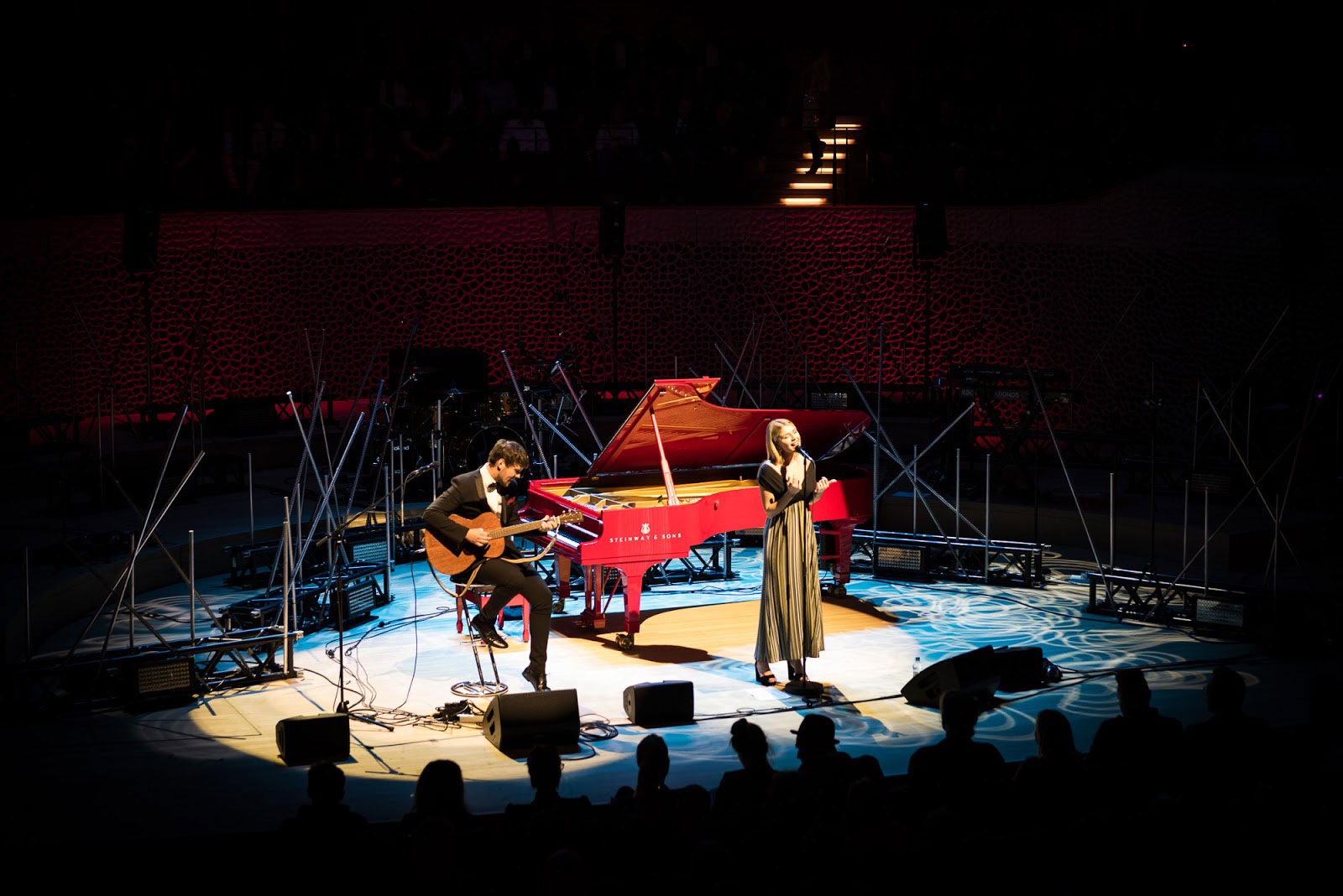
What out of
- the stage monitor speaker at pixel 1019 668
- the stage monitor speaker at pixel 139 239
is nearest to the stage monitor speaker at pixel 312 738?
the stage monitor speaker at pixel 1019 668

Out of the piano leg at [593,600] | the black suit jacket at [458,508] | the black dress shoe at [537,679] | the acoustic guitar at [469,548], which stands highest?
the black suit jacket at [458,508]

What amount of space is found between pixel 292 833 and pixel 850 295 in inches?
468

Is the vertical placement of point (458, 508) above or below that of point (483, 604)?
above

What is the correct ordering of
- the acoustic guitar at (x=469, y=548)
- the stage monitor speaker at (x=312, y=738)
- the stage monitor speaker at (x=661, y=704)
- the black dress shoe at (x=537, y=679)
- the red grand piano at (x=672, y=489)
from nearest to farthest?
the stage monitor speaker at (x=312, y=738) → the stage monitor speaker at (x=661, y=704) → the black dress shoe at (x=537, y=679) → the acoustic guitar at (x=469, y=548) → the red grand piano at (x=672, y=489)

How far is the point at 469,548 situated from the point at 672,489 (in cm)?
145

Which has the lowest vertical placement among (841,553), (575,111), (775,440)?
(841,553)

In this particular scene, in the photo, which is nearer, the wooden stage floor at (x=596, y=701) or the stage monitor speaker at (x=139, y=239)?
the wooden stage floor at (x=596, y=701)

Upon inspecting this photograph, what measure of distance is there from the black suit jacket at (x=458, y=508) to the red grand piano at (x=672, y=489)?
0.78 m

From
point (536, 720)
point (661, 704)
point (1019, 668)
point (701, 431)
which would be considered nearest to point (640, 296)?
point (701, 431)

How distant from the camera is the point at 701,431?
8.53m

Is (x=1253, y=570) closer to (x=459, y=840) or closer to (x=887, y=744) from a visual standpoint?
(x=887, y=744)

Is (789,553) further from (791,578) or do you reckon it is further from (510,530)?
(510,530)

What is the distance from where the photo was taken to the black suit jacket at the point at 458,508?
6.83m

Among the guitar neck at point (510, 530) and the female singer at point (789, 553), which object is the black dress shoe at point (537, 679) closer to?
the guitar neck at point (510, 530)
